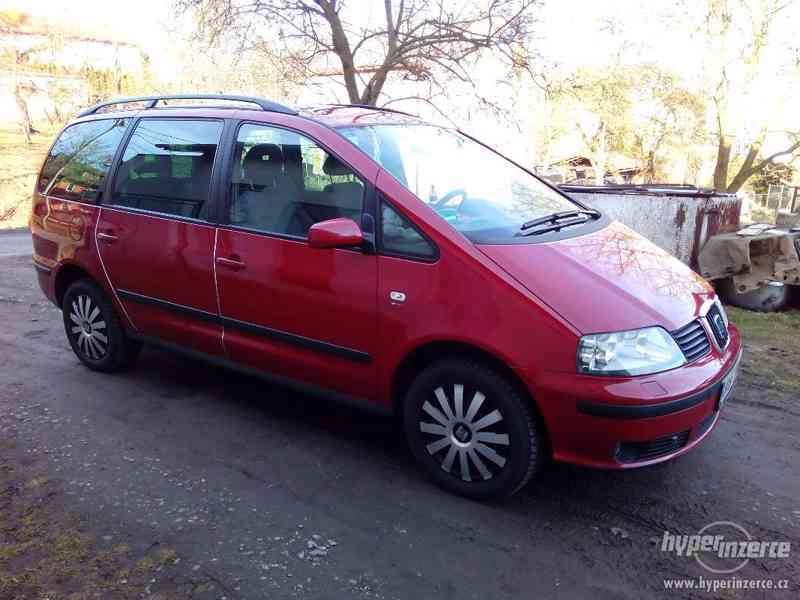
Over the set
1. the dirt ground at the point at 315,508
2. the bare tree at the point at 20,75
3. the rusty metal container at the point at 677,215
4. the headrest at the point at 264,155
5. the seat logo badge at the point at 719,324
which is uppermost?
the bare tree at the point at 20,75

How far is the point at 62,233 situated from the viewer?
15.4 feet

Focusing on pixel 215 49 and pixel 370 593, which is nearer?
pixel 370 593

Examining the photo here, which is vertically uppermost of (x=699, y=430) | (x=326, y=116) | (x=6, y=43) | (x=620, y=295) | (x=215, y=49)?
(x=6, y=43)

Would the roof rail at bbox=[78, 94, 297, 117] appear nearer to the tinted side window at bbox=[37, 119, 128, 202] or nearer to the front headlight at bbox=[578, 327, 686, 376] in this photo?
the tinted side window at bbox=[37, 119, 128, 202]

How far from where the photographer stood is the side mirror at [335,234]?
3.10 m

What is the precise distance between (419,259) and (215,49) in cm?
775

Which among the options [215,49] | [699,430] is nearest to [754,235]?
[699,430]

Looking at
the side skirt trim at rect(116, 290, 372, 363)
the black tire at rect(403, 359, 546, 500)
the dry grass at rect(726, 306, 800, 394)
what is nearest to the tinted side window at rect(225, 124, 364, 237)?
the side skirt trim at rect(116, 290, 372, 363)

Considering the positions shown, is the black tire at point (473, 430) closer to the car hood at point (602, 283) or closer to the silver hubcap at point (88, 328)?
the car hood at point (602, 283)

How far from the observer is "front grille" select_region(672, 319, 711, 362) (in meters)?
2.87

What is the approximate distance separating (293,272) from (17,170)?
21215 millimetres

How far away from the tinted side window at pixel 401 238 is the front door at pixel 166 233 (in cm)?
118

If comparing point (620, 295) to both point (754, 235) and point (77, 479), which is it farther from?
point (754, 235)


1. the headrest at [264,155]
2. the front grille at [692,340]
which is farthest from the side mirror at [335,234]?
the front grille at [692,340]
